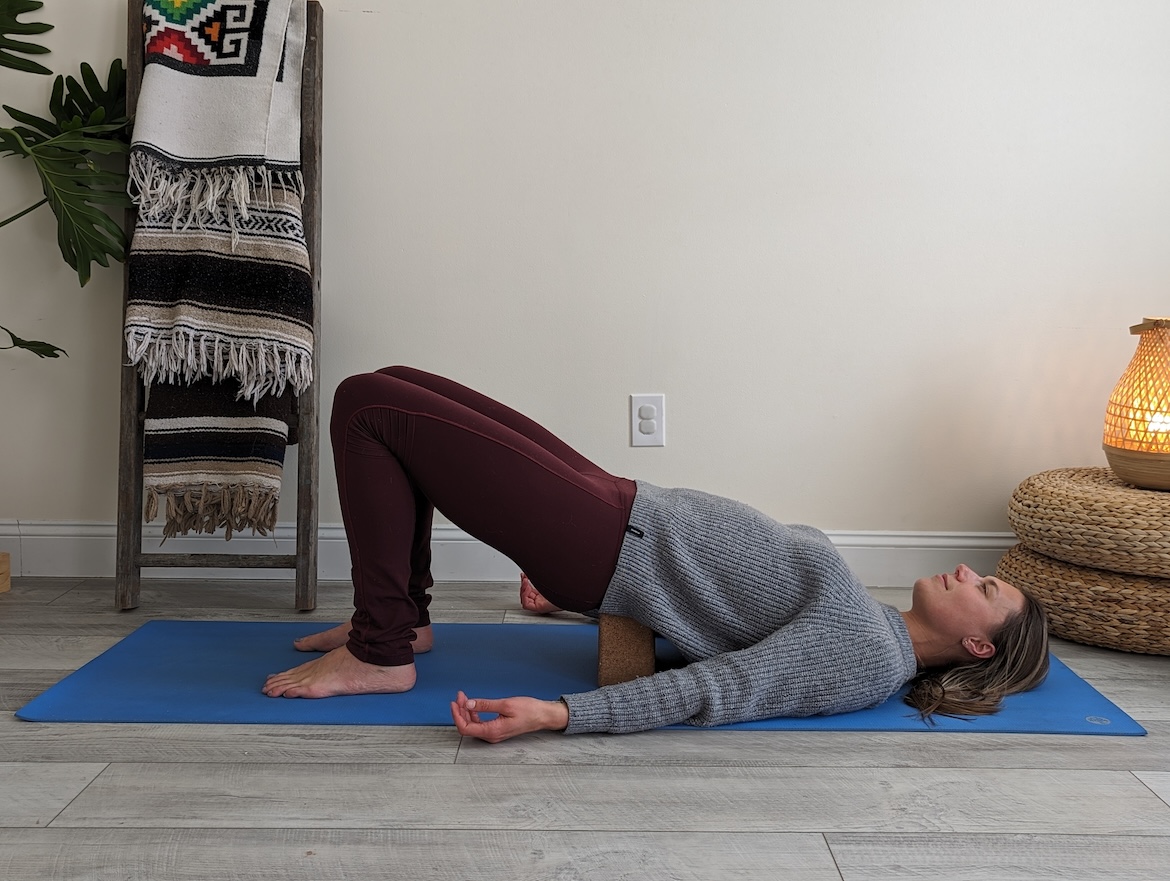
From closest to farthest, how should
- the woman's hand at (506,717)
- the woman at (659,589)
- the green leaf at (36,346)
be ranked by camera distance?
the woman's hand at (506,717), the woman at (659,589), the green leaf at (36,346)

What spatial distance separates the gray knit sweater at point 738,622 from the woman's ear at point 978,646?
9cm

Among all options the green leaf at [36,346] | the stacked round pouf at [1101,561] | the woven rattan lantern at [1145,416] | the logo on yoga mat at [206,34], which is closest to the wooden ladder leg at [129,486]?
the green leaf at [36,346]

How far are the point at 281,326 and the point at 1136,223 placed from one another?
6.75 feet

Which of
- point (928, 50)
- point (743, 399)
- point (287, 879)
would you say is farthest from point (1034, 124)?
point (287, 879)

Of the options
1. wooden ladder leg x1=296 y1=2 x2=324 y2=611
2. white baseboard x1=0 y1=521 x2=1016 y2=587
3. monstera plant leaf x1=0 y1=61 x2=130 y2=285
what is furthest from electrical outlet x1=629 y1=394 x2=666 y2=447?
monstera plant leaf x1=0 y1=61 x2=130 y2=285

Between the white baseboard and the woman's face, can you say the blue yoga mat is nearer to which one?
the woman's face

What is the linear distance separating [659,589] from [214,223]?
52.0 inches

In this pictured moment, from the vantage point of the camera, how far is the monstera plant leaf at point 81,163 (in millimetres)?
2195

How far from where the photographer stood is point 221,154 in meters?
2.23

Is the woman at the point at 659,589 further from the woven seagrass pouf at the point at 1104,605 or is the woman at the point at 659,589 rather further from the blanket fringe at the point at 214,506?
the blanket fringe at the point at 214,506

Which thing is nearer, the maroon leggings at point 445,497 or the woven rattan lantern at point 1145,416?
the maroon leggings at point 445,497

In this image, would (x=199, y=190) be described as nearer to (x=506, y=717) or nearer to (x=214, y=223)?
(x=214, y=223)

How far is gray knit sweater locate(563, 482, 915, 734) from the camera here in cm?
158

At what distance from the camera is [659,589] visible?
168 centimetres
